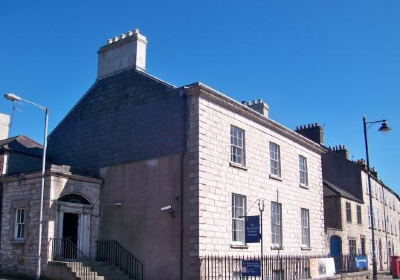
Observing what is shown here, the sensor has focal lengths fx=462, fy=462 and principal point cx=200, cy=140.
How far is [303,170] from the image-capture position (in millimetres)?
27141

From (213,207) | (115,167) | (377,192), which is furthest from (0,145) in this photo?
(377,192)

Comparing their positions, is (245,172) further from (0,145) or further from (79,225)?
(0,145)

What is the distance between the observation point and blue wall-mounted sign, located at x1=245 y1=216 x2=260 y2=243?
17.1 meters

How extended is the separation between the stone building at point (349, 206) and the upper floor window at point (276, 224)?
9.07 meters

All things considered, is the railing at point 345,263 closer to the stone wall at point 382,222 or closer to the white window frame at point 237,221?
the white window frame at point 237,221

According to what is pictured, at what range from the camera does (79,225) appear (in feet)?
66.3

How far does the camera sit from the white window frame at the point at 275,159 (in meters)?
23.8

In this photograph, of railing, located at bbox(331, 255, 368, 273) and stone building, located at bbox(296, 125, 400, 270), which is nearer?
railing, located at bbox(331, 255, 368, 273)

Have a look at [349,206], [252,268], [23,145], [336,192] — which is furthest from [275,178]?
[349,206]

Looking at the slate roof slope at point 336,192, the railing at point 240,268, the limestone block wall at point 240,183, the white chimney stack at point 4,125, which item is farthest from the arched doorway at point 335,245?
the white chimney stack at point 4,125

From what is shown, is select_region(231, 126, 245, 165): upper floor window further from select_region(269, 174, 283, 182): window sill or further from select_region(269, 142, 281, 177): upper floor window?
select_region(269, 142, 281, 177): upper floor window

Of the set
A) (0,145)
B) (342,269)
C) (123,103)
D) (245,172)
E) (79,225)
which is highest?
(123,103)

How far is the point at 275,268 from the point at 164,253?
5584 mm

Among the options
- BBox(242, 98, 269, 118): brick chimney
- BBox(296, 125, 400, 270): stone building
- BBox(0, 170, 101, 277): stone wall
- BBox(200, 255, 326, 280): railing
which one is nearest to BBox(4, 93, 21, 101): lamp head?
BBox(0, 170, 101, 277): stone wall
